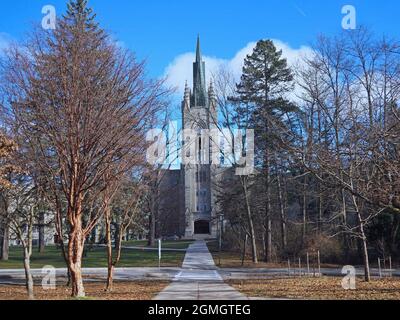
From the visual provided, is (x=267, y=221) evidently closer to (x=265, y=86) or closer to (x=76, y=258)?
(x=265, y=86)

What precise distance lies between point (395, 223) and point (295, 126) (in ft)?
37.9

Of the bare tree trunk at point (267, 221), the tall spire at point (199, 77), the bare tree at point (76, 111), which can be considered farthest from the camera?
the tall spire at point (199, 77)

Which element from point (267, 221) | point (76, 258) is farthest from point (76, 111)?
point (267, 221)

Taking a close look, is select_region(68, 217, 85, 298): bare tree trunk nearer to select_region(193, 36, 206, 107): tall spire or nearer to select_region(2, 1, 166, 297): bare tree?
select_region(2, 1, 166, 297): bare tree

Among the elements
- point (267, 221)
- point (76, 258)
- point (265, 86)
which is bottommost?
point (76, 258)

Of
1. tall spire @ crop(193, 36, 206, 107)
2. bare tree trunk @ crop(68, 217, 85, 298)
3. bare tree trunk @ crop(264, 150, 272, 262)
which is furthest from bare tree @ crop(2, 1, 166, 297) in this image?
tall spire @ crop(193, 36, 206, 107)

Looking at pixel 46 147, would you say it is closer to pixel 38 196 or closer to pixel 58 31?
pixel 58 31

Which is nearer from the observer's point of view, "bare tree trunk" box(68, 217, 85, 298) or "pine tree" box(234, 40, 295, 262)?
"bare tree trunk" box(68, 217, 85, 298)

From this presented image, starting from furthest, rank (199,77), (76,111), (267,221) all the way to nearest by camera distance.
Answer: (199,77), (267,221), (76,111)

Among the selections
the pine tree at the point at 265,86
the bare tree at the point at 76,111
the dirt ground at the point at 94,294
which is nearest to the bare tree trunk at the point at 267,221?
the pine tree at the point at 265,86

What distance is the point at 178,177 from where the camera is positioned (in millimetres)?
86250

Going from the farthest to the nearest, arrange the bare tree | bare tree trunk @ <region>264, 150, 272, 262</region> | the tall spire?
1. the tall spire
2. bare tree trunk @ <region>264, 150, 272, 262</region>
3. the bare tree

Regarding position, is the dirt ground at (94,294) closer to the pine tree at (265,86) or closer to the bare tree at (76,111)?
the bare tree at (76,111)

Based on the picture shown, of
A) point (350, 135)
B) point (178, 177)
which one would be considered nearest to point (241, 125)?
point (350, 135)
